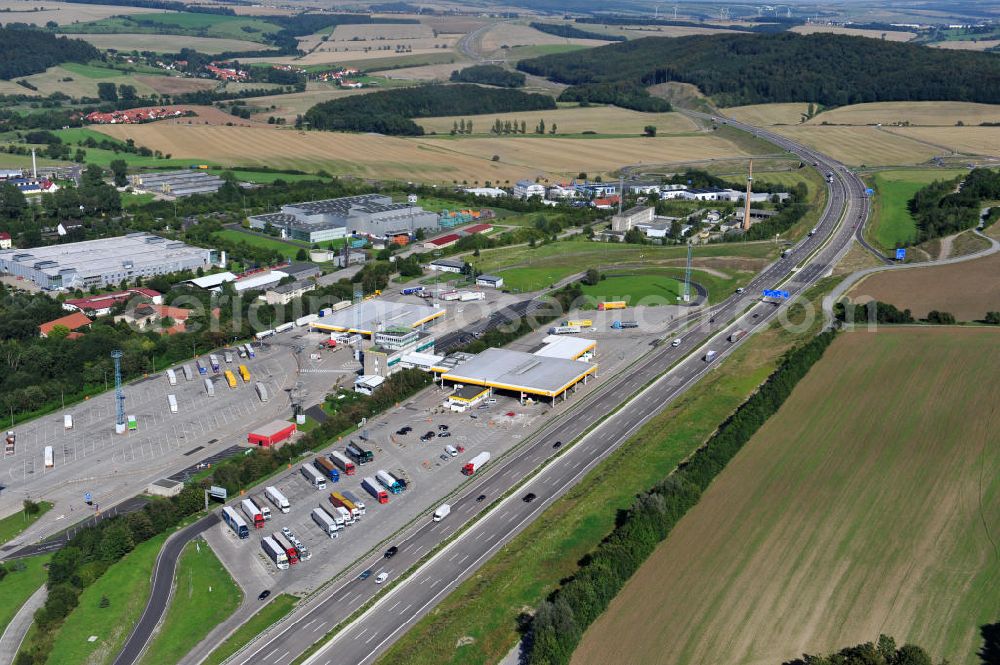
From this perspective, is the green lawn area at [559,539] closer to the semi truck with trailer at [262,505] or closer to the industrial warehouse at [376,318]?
the semi truck with trailer at [262,505]

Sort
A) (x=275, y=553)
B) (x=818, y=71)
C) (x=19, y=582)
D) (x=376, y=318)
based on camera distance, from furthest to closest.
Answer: (x=818, y=71) < (x=376, y=318) < (x=275, y=553) < (x=19, y=582)

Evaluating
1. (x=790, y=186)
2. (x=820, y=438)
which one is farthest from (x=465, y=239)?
(x=820, y=438)

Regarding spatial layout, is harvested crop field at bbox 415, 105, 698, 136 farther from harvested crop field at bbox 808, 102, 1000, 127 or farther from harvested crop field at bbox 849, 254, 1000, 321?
harvested crop field at bbox 849, 254, 1000, 321

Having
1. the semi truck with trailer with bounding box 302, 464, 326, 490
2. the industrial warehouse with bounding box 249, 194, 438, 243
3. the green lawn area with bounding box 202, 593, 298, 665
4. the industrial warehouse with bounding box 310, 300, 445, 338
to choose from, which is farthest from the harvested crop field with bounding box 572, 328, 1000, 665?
the industrial warehouse with bounding box 249, 194, 438, 243

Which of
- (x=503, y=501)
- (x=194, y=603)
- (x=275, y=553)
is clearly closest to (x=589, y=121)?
(x=503, y=501)

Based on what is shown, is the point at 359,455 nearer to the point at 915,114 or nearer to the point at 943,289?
the point at 943,289

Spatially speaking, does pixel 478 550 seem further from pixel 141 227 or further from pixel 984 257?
pixel 141 227
